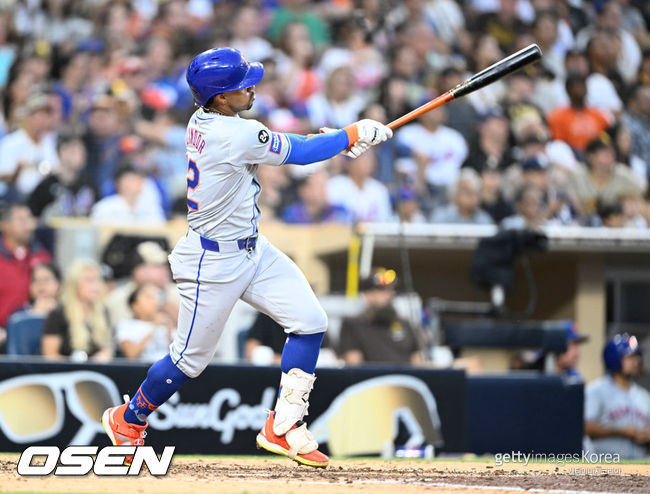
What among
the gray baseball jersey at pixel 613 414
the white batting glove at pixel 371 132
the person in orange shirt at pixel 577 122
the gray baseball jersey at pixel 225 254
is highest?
the person in orange shirt at pixel 577 122

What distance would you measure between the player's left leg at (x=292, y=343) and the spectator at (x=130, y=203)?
396 centimetres

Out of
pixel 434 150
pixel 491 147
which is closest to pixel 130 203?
pixel 434 150

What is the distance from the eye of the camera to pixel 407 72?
11055 mm

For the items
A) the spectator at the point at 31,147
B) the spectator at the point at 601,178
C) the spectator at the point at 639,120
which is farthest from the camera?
the spectator at the point at 639,120

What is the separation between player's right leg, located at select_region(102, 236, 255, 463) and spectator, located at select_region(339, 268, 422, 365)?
298cm

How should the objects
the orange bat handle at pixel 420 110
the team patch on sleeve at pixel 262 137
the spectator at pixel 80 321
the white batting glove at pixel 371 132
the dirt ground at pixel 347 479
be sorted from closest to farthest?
the dirt ground at pixel 347 479, the team patch on sleeve at pixel 262 137, the white batting glove at pixel 371 132, the orange bat handle at pixel 420 110, the spectator at pixel 80 321

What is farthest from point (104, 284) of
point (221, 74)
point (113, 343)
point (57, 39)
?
point (57, 39)

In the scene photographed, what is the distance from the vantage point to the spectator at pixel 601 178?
33.3ft

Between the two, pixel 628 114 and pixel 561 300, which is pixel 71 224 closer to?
pixel 561 300

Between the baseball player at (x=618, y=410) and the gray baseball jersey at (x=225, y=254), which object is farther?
the baseball player at (x=618, y=410)

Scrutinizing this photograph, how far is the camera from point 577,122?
441 inches

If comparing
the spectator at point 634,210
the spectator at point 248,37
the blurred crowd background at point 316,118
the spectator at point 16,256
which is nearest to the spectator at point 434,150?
the blurred crowd background at point 316,118

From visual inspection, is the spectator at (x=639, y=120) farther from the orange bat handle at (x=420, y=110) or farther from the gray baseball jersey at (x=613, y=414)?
the orange bat handle at (x=420, y=110)

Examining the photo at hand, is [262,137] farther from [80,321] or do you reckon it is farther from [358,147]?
[80,321]
